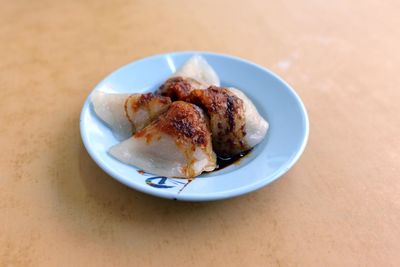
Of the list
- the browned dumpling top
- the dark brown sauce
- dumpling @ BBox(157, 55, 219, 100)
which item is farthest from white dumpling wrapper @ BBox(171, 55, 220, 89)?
the dark brown sauce

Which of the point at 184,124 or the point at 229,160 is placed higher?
the point at 184,124

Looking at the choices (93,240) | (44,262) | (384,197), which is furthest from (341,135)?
(44,262)

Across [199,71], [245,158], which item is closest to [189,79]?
[199,71]

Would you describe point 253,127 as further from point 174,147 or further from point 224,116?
point 174,147

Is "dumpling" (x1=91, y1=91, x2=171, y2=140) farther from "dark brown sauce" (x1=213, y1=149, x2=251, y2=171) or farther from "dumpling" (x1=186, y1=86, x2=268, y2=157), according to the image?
"dark brown sauce" (x1=213, y1=149, x2=251, y2=171)

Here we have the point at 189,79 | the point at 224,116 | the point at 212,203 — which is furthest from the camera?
the point at 189,79

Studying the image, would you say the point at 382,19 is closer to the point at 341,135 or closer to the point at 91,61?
the point at 341,135
